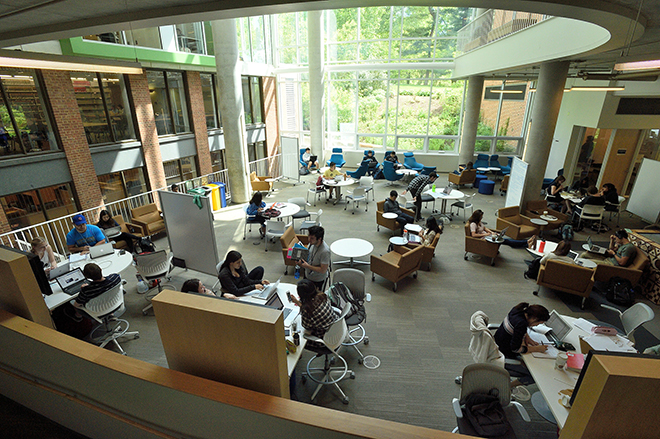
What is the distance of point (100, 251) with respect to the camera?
19.6 feet

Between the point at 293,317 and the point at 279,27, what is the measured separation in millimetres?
17072

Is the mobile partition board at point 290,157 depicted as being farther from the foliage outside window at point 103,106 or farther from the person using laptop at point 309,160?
the foliage outside window at point 103,106

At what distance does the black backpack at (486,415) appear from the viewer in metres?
3.10

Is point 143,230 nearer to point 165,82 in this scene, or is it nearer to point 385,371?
point 165,82

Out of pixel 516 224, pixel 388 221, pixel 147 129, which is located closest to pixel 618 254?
pixel 516 224

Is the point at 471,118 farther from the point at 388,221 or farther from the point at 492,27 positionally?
the point at 388,221

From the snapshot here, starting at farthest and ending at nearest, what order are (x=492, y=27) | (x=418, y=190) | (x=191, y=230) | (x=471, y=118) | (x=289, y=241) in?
1. (x=471, y=118)
2. (x=492, y=27)
3. (x=418, y=190)
4. (x=289, y=241)
5. (x=191, y=230)

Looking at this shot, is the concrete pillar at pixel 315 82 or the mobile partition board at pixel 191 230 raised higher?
the concrete pillar at pixel 315 82

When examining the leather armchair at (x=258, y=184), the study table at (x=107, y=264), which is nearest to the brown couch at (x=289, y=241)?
the study table at (x=107, y=264)

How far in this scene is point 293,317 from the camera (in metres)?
4.20

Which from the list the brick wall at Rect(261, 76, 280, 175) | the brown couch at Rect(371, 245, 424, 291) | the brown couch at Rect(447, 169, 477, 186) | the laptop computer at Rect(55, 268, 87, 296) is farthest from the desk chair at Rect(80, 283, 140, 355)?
the brown couch at Rect(447, 169, 477, 186)

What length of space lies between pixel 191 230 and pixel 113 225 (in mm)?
3051

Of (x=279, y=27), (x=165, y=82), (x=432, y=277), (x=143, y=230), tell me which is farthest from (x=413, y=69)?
(x=143, y=230)

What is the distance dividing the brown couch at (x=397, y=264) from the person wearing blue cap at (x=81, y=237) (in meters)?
5.58
